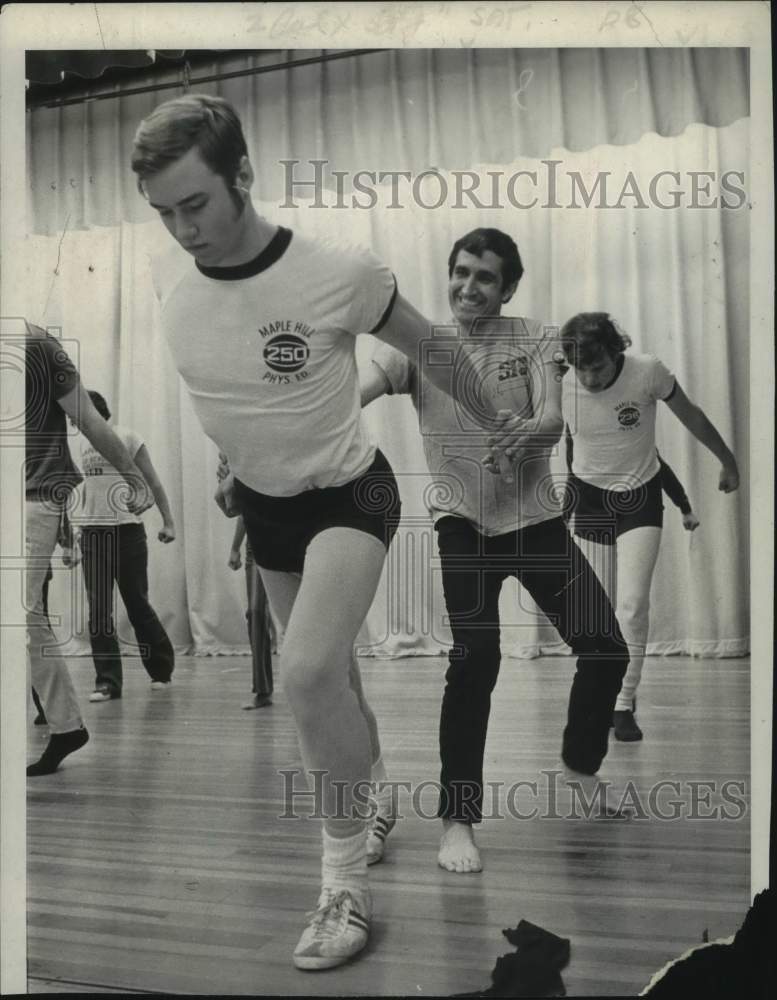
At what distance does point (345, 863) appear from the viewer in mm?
1670

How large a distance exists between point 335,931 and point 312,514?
25.9 inches

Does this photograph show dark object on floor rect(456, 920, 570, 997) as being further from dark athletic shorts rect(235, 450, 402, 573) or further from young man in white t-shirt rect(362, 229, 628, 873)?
dark athletic shorts rect(235, 450, 402, 573)

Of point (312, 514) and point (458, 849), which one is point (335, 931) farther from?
point (312, 514)

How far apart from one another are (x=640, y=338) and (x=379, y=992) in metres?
1.16

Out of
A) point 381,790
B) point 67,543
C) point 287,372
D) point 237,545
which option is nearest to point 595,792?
point 381,790

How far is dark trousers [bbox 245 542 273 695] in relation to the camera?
1789 mm

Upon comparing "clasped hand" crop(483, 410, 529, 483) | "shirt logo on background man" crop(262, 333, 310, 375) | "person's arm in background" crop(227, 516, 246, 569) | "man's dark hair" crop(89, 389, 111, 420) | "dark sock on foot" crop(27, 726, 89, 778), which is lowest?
"dark sock on foot" crop(27, 726, 89, 778)

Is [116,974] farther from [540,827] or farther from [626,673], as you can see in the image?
[626,673]

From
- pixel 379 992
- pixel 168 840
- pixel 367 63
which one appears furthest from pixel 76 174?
pixel 379 992

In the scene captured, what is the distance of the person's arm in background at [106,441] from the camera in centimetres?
181

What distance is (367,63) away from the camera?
69.3 inches

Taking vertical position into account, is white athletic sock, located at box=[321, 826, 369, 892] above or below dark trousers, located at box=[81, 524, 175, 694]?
below

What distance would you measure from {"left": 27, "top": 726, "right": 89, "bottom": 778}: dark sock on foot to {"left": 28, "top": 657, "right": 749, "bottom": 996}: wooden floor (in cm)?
2

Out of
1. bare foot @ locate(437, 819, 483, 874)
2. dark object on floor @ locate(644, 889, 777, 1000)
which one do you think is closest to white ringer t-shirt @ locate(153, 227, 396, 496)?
bare foot @ locate(437, 819, 483, 874)
